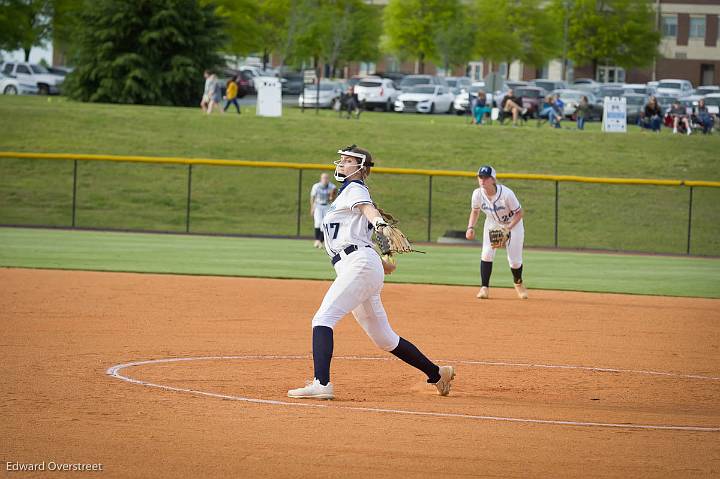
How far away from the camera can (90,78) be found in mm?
48281

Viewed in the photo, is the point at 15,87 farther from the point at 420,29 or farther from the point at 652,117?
the point at 652,117

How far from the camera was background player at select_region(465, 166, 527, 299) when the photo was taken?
1670 centimetres

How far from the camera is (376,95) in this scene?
56.0 m

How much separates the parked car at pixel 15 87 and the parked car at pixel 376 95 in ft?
57.2

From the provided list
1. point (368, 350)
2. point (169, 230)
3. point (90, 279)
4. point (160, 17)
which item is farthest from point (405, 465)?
point (160, 17)

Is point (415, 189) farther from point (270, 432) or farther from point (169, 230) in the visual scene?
point (270, 432)

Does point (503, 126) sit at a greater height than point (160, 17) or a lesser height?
lesser

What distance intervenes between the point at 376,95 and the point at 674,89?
21.2m

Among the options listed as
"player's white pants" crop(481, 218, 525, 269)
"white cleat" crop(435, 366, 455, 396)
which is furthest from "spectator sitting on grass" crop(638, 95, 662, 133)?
"white cleat" crop(435, 366, 455, 396)

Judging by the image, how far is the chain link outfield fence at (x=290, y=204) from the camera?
32.3 m

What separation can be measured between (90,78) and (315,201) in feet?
80.6

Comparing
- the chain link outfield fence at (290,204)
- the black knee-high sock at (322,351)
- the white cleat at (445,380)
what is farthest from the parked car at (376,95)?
the black knee-high sock at (322,351)

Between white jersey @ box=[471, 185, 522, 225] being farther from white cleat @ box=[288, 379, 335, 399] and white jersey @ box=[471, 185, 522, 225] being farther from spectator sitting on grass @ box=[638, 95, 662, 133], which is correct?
spectator sitting on grass @ box=[638, 95, 662, 133]

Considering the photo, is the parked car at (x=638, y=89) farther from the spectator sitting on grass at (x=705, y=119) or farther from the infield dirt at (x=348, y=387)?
the infield dirt at (x=348, y=387)
